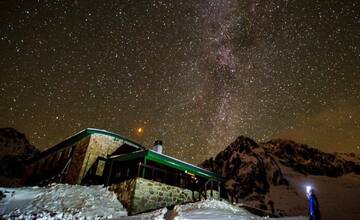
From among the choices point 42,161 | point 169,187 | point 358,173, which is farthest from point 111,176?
point 358,173

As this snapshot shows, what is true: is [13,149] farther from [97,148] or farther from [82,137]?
[97,148]

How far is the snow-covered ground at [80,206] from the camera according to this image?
11.9 m

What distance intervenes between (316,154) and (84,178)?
515 feet

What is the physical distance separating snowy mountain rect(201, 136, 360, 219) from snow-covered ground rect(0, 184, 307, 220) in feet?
186

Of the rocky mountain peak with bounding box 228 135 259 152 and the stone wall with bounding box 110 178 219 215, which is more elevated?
the rocky mountain peak with bounding box 228 135 259 152

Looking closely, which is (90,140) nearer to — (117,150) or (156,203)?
(117,150)

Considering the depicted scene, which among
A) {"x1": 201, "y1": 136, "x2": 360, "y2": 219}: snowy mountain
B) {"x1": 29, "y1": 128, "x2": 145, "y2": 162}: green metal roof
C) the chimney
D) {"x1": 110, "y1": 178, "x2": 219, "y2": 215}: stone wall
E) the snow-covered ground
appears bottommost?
the snow-covered ground

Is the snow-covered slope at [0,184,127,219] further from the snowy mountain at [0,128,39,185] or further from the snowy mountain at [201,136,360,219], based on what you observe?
the snowy mountain at [0,128,39,185]

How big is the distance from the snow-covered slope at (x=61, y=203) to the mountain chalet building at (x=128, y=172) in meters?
0.97

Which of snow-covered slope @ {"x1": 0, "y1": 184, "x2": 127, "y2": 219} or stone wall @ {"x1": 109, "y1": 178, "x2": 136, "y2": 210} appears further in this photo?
A: stone wall @ {"x1": 109, "y1": 178, "x2": 136, "y2": 210}

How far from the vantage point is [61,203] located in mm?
15086

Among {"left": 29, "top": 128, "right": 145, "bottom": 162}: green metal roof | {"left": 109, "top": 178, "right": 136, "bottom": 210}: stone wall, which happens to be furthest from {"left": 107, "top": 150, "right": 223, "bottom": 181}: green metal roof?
{"left": 29, "top": 128, "right": 145, "bottom": 162}: green metal roof

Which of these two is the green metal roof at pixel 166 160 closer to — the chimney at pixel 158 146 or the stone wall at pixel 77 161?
the stone wall at pixel 77 161

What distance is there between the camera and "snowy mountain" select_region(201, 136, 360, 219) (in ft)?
277
